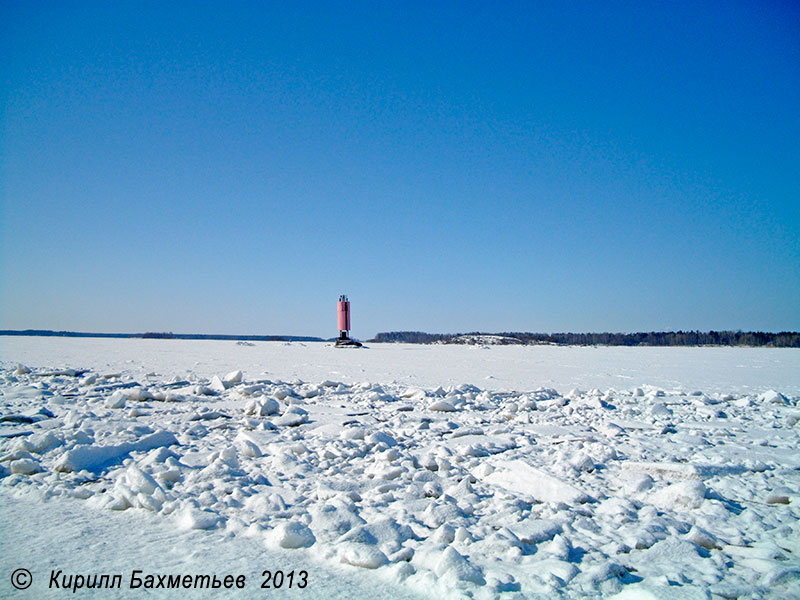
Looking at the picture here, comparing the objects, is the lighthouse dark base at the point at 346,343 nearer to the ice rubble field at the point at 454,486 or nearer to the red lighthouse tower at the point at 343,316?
the red lighthouse tower at the point at 343,316

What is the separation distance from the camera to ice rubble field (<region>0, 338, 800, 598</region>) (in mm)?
2512

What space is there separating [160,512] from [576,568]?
102 inches

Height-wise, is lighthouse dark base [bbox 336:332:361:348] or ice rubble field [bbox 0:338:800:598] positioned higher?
lighthouse dark base [bbox 336:332:361:348]

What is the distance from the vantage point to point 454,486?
146 inches

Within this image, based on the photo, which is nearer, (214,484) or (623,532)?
(623,532)

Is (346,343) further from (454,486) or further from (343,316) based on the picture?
(454,486)

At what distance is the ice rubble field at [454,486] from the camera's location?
251 cm

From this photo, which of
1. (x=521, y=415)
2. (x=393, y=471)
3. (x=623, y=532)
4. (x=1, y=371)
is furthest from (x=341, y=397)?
(x=1, y=371)

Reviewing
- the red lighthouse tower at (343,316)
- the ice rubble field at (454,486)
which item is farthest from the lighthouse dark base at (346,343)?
the ice rubble field at (454,486)

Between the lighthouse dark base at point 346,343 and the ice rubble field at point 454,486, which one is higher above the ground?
the lighthouse dark base at point 346,343

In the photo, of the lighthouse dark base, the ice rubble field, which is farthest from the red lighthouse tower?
the ice rubble field

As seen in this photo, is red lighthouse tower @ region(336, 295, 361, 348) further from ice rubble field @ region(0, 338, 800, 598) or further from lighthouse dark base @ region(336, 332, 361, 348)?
ice rubble field @ region(0, 338, 800, 598)

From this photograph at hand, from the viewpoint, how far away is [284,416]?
6.09 metres

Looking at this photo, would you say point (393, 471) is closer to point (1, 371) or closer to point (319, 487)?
point (319, 487)
